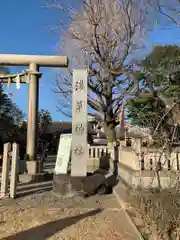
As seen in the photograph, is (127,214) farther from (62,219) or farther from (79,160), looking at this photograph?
(79,160)

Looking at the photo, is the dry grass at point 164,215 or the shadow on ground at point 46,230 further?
the shadow on ground at point 46,230

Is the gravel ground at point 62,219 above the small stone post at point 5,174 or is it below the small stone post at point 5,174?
below

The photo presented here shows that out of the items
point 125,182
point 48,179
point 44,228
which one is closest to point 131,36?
point 48,179

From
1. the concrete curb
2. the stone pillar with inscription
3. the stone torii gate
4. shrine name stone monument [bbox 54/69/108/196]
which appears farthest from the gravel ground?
the stone torii gate

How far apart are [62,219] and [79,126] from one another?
3.47m

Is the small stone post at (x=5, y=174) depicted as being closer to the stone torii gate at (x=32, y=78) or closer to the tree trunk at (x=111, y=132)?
the stone torii gate at (x=32, y=78)

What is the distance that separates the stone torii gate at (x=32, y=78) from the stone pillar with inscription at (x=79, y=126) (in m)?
2.59

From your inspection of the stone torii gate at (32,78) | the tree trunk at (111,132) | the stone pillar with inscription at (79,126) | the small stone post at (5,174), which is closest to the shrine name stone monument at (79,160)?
the stone pillar with inscription at (79,126)

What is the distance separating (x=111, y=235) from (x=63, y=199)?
3173 mm

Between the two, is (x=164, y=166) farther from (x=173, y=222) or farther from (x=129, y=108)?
(x=129, y=108)

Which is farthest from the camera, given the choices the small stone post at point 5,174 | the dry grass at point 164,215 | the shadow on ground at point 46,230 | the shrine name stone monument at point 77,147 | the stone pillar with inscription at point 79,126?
the stone pillar with inscription at point 79,126

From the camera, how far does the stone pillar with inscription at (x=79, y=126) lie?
852 centimetres

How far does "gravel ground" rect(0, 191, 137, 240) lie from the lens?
4.79 m

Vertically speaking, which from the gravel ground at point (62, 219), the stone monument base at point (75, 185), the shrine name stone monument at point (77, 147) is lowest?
the gravel ground at point (62, 219)
